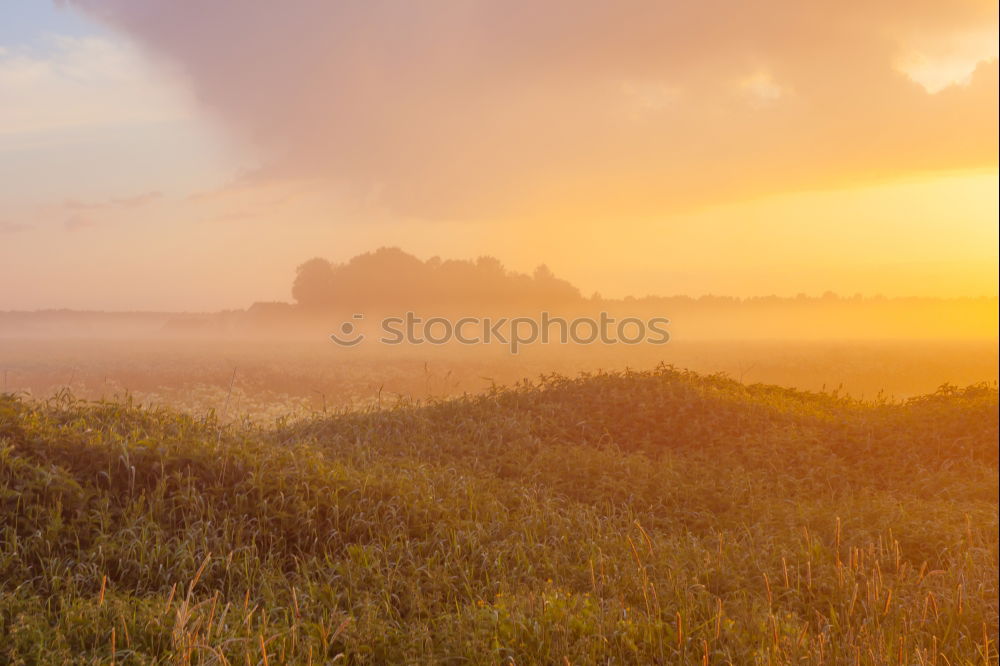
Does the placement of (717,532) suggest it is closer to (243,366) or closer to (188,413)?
(188,413)

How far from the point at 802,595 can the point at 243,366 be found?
30.3m

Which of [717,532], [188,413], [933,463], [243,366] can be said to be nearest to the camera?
[717,532]

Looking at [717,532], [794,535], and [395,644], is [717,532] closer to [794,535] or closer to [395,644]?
[794,535]

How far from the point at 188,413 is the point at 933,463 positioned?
11683 mm

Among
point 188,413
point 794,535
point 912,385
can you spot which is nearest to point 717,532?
point 794,535

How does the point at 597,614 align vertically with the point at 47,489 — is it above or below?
below

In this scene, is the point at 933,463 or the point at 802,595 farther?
the point at 933,463

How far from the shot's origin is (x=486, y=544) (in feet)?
25.0

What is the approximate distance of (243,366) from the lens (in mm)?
33406

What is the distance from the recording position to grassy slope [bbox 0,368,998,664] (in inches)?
206

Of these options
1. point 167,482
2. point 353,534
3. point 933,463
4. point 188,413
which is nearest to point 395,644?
point 353,534

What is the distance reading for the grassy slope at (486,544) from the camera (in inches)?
206

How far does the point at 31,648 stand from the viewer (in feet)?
15.9

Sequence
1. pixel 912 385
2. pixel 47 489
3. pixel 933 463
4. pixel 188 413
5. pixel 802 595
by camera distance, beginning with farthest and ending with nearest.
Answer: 1. pixel 912 385
2. pixel 933 463
3. pixel 188 413
4. pixel 47 489
5. pixel 802 595
